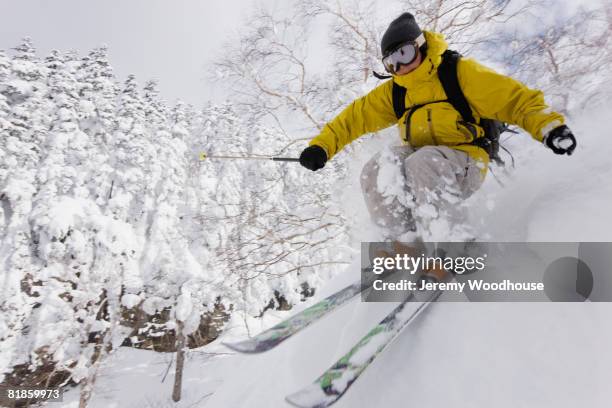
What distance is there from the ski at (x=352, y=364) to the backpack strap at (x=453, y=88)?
1240 mm

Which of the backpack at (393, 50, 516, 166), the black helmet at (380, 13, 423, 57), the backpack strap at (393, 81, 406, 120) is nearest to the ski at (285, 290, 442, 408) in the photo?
the backpack at (393, 50, 516, 166)

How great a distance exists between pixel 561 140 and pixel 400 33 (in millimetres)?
1206

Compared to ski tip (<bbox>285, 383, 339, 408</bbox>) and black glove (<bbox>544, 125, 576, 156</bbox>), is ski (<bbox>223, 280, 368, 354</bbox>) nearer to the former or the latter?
ski tip (<bbox>285, 383, 339, 408</bbox>)

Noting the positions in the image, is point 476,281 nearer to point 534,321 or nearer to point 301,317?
point 534,321

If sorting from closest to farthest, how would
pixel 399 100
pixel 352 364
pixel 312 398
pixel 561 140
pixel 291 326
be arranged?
pixel 312 398 < pixel 352 364 < pixel 561 140 < pixel 291 326 < pixel 399 100

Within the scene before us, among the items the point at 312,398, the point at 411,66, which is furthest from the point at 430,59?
the point at 312,398

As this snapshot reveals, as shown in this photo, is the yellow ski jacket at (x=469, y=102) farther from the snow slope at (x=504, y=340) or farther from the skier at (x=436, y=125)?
the snow slope at (x=504, y=340)

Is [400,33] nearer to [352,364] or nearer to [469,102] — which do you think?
[469,102]

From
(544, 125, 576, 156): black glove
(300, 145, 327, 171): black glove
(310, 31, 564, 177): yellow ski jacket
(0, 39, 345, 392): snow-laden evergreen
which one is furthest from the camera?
(0, 39, 345, 392): snow-laden evergreen

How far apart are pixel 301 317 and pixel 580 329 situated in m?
1.40

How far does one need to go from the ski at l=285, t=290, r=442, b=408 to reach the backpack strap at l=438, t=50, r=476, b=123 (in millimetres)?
1240

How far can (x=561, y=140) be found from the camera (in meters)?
1.88

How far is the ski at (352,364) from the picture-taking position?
4.80 ft

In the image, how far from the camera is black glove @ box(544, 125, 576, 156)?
6.07 ft
